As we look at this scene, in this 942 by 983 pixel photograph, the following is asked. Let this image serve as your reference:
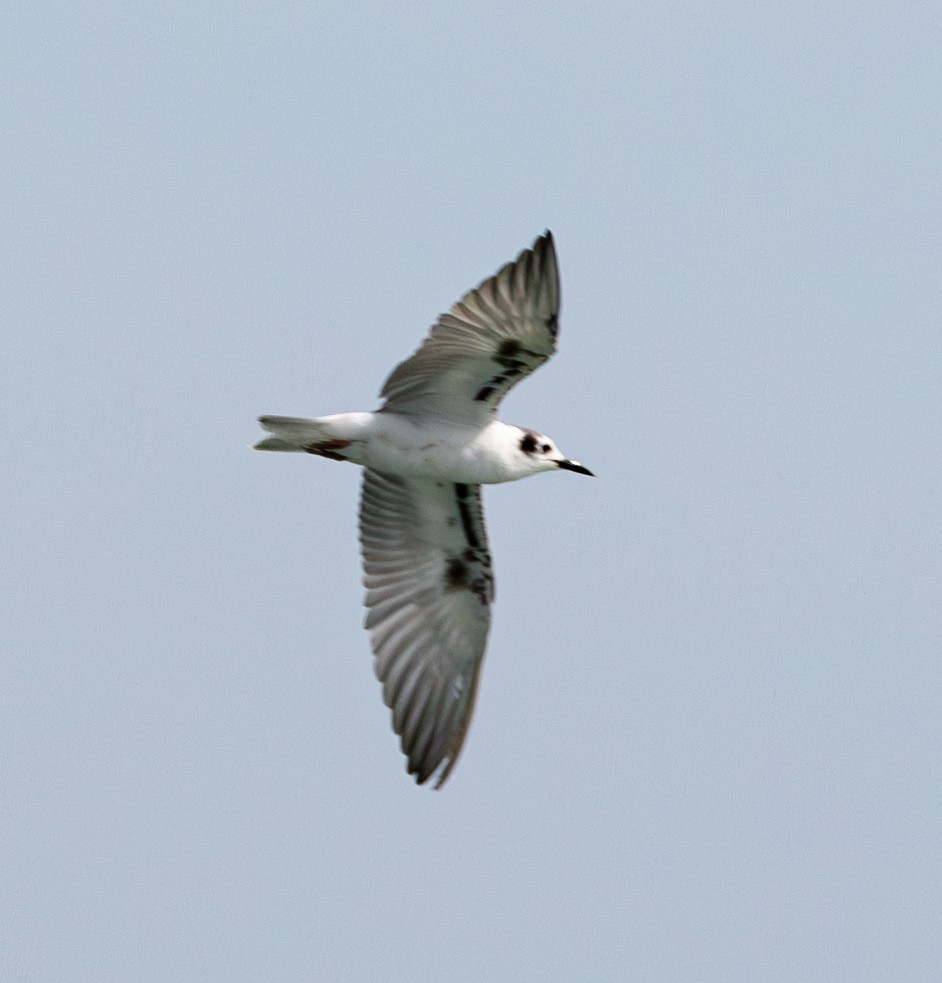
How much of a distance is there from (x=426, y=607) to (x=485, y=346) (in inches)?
115

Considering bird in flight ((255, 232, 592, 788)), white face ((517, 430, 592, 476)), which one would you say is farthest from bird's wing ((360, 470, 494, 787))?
white face ((517, 430, 592, 476))

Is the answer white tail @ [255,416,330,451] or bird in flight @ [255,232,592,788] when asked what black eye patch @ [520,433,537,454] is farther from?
white tail @ [255,416,330,451]

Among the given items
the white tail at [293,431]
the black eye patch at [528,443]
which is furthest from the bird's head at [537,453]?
the white tail at [293,431]

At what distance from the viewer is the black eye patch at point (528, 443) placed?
53.1 ft

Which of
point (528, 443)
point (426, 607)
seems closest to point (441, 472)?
point (528, 443)

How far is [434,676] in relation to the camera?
1733 cm

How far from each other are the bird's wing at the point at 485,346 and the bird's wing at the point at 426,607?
1195 mm

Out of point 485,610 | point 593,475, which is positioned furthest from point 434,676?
point 593,475

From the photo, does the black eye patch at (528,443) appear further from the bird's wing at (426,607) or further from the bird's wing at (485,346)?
the bird's wing at (426,607)

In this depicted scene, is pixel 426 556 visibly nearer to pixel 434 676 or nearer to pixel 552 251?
pixel 434 676

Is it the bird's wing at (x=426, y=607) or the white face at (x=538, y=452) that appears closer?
the white face at (x=538, y=452)

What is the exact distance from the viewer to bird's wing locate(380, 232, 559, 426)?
15.0m

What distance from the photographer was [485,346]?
1540cm

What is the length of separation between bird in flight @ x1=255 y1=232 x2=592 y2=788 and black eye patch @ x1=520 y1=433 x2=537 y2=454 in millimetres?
11
